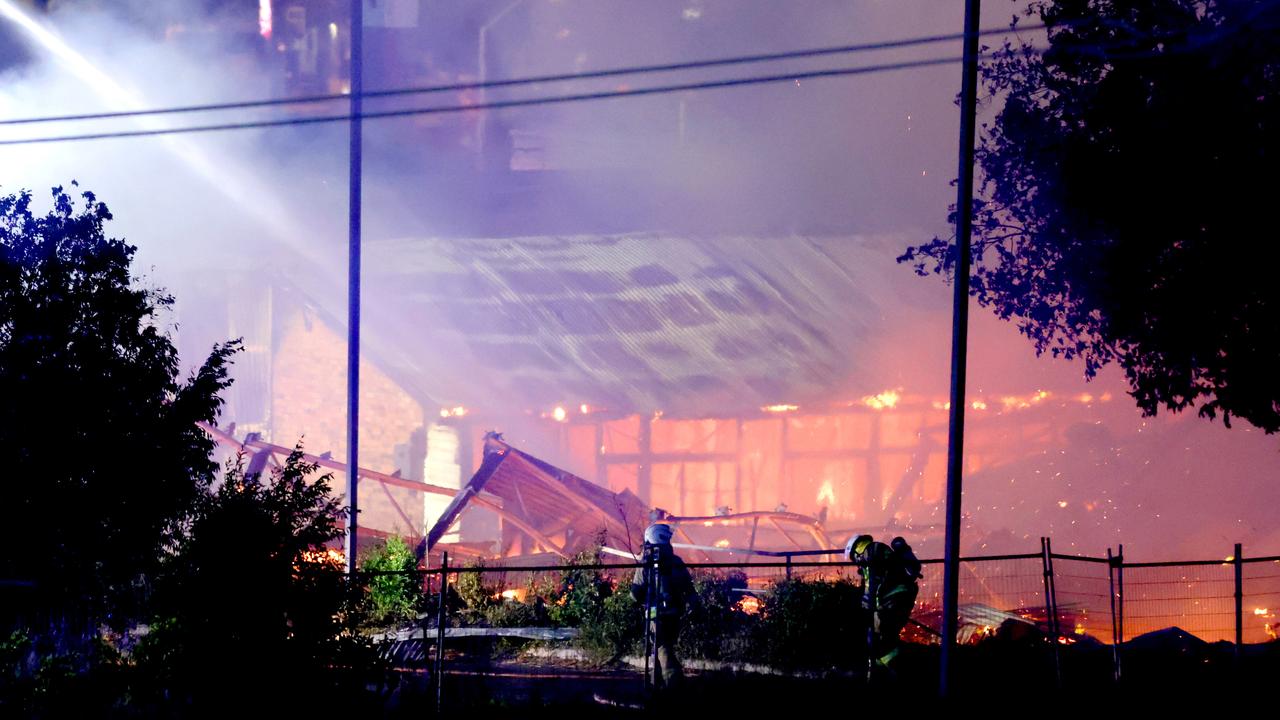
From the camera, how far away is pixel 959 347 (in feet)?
27.5

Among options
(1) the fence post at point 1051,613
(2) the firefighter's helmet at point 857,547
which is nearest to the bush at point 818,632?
(2) the firefighter's helmet at point 857,547

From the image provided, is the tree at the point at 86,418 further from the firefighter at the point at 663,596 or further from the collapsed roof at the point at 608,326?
the collapsed roof at the point at 608,326

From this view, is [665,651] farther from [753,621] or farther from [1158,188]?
[1158,188]

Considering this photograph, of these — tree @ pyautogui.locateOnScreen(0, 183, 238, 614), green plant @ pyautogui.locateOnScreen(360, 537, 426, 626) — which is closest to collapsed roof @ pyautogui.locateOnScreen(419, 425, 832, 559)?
green plant @ pyautogui.locateOnScreen(360, 537, 426, 626)

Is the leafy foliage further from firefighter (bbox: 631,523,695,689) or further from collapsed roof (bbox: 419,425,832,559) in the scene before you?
collapsed roof (bbox: 419,425,832,559)

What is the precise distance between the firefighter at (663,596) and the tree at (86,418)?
13.8 feet

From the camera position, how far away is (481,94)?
41.2m

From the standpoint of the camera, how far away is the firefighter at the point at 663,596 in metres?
9.64

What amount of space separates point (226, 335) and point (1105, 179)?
26239 mm

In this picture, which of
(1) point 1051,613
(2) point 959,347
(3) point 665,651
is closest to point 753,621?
(3) point 665,651

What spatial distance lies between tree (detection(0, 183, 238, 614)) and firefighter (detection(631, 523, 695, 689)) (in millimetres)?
4207

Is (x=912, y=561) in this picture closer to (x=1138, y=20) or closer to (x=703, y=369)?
(x=1138, y=20)

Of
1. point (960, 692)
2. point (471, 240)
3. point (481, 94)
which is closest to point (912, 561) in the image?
point (960, 692)

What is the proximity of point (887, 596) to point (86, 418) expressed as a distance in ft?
24.4
